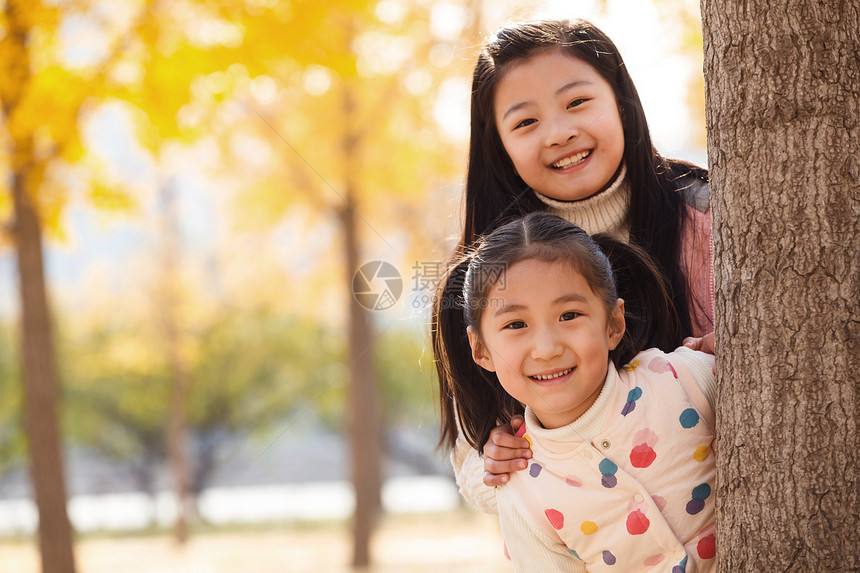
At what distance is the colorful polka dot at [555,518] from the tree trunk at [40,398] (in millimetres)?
4615

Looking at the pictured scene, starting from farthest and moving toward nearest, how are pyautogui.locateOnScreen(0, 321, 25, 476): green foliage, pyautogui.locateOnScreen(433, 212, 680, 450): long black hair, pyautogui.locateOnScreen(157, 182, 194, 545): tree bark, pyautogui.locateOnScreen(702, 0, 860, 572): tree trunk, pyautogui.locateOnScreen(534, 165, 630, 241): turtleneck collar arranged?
pyautogui.locateOnScreen(0, 321, 25, 476): green foliage → pyautogui.locateOnScreen(157, 182, 194, 545): tree bark → pyautogui.locateOnScreen(534, 165, 630, 241): turtleneck collar → pyautogui.locateOnScreen(433, 212, 680, 450): long black hair → pyautogui.locateOnScreen(702, 0, 860, 572): tree trunk

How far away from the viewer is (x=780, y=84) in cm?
144

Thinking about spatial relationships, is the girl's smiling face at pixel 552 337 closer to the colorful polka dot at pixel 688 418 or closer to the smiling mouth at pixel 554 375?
the smiling mouth at pixel 554 375

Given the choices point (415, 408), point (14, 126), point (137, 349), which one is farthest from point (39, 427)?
point (415, 408)

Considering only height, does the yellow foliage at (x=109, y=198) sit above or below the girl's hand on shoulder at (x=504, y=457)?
above

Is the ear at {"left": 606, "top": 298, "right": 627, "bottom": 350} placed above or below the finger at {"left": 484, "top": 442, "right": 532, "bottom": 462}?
above

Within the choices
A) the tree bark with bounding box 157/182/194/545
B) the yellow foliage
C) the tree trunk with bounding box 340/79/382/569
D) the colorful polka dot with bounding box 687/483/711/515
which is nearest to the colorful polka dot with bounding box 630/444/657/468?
the colorful polka dot with bounding box 687/483/711/515

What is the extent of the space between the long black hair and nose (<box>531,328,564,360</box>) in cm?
14

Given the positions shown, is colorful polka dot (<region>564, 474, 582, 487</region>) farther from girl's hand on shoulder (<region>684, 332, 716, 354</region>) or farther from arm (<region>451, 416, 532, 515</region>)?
girl's hand on shoulder (<region>684, 332, 716, 354</region>)

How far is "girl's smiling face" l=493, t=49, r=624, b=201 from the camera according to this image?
2.08 meters

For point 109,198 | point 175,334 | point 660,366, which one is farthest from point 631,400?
point 175,334

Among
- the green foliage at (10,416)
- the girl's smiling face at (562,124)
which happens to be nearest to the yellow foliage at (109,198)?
the girl's smiling face at (562,124)

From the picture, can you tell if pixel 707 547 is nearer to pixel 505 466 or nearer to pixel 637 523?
pixel 637 523

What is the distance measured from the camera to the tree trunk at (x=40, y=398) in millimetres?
5379
